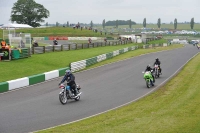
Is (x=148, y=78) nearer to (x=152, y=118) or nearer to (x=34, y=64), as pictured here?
(x=152, y=118)

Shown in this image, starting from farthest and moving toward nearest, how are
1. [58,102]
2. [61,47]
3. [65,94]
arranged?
[61,47] → [58,102] → [65,94]

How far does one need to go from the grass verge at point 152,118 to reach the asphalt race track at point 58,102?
1000mm

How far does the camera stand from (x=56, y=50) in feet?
147

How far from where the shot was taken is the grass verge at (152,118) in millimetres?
12070

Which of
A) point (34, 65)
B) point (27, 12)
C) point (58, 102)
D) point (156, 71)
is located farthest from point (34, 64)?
point (27, 12)

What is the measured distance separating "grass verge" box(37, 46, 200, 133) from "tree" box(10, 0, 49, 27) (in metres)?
96.3

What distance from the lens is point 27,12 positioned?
369 feet

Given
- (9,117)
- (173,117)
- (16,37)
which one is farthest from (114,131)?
(16,37)

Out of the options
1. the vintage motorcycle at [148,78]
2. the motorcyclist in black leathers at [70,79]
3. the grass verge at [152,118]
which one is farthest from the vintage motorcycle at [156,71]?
the motorcyclist in black leathers at [70,79]

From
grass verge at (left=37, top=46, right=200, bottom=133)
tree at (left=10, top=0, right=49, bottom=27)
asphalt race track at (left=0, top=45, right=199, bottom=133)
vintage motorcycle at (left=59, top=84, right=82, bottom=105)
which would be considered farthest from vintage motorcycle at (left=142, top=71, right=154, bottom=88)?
tree at (left=10, top=0, right=49, bottom=27)

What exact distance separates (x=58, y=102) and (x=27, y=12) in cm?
9790

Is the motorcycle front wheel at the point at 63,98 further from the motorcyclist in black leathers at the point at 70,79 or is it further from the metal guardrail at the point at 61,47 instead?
the metal guardrail at the point at 61,47

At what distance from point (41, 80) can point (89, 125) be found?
13350 millimetres

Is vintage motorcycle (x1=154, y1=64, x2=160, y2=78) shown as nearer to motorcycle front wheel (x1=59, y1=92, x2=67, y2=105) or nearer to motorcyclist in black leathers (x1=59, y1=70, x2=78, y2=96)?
motorcyclist in black leathers (x1=59, y1=70, x2=78, y2=96)
